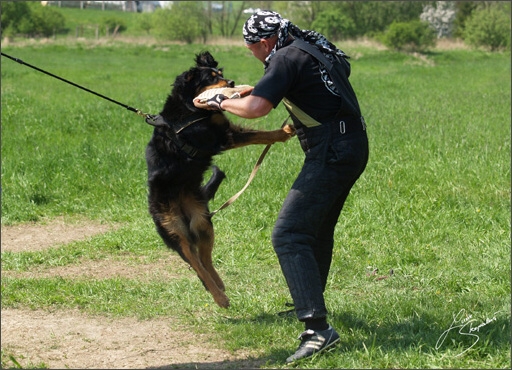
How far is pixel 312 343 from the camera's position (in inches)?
173

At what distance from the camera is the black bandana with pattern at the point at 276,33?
4391 millimetres

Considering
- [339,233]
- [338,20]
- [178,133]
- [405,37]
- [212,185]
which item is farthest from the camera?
[338,20]

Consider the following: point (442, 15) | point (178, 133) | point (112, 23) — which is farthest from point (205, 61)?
point (442, 15)

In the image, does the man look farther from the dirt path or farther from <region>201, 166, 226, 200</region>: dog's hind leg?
<region>201, 166, 226, 200</region>: dog's hind leg

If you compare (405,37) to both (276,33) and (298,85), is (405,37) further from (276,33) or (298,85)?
(298,85)

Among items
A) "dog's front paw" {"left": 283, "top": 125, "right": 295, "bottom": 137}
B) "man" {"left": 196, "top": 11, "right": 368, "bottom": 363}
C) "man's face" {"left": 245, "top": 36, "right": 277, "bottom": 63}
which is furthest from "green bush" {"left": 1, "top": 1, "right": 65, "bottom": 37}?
"man" {"left": 196, "top": 11, "right": 368, "bottom": 363}

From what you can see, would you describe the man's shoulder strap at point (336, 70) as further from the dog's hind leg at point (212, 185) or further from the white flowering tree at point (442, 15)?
the white flowering tree at point (442, 15)

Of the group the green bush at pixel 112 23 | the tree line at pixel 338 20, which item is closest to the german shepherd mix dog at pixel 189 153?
the tree line at pixel 338 20

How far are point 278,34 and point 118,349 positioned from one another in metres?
2.39

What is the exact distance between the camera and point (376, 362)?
422 cm

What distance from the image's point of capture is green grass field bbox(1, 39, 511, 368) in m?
4.84

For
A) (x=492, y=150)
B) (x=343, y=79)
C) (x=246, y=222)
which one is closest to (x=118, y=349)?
(x=343, y=79)

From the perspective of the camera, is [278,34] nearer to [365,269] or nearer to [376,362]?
[376,362]

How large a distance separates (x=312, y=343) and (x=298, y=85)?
1604 mm
